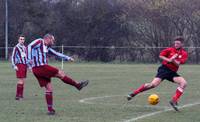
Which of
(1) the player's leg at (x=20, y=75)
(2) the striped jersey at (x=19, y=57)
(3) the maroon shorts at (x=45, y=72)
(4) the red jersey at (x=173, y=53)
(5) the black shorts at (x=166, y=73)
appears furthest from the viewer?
(2) the striped jersey at (x=19, y=57)

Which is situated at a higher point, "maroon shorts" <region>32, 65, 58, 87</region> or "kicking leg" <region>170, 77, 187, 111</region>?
"maroon shorts" <region>32, 65, 58, 87</region>

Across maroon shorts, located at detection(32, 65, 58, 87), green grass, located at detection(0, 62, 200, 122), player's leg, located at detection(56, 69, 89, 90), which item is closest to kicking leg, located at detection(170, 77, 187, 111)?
green grass, located at detection(0, 62, 200, 122)

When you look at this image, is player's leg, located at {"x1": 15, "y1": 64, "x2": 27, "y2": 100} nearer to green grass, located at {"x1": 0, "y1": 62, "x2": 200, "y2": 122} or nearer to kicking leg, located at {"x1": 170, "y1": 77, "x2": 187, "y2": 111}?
green grass, located at {"x1": 0, "y1": 62, "x2": 200, "y2": 122}

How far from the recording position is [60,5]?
174 feet

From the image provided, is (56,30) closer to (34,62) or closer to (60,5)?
(60,5)

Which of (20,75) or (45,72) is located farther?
(20,75)

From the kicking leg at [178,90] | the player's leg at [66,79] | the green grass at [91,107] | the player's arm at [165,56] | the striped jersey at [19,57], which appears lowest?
the green grass at [91,107]

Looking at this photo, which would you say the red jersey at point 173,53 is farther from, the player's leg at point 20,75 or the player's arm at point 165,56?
the player's leg at point 20,75

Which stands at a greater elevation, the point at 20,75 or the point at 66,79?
the point at 66,79

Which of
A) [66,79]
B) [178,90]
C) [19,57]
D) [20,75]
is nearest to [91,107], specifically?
[66,79]

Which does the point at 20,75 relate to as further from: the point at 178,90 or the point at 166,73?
the point at 178,90

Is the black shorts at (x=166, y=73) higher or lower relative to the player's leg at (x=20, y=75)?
higher

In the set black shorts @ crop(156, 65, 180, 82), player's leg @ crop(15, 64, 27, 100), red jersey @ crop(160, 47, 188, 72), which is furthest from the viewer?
player's leg @ crop(15, 64, 27, 100)

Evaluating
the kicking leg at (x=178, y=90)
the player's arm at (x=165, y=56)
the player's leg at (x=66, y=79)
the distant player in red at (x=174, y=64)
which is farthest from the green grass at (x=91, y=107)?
the player's arm at (x=165, y=56)
